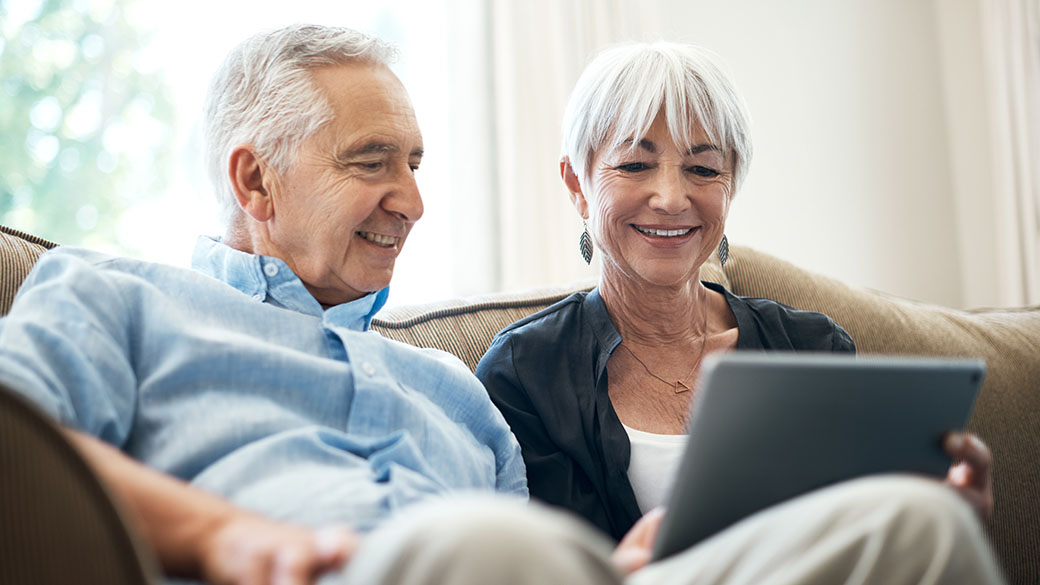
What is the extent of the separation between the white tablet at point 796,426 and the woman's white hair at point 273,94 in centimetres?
70

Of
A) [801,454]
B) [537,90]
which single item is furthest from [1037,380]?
[537,90]

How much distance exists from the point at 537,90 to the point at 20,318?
2062mm

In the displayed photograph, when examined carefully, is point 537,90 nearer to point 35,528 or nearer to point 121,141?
point 121,141

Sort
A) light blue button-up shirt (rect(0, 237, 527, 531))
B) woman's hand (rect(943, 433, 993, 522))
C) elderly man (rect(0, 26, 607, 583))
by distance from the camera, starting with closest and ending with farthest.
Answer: elderly man (rect(0, 26, 607, 583))
light blue button-up shirt (rect(0, 237, 527, 531))
woman's hand (rect(943, 433, 993, 522))

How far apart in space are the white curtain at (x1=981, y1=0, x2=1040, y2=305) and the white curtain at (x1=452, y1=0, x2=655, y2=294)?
156 centimetres

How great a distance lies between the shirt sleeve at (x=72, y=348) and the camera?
0.91m

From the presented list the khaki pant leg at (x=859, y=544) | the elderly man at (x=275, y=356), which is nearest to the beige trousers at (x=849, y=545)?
the khaki pant leg at (x=859, y=544)

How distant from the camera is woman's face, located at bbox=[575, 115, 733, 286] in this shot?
1.57 m

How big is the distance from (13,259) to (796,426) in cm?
101

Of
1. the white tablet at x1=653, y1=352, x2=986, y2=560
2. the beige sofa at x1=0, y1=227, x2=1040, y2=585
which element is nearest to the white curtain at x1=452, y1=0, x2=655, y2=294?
the beige sofa at x1=0, y1=227, x2=1040, y2=585

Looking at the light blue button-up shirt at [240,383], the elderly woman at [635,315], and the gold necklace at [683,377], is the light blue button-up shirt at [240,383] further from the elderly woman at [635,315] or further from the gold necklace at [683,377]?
the gold necklace at [683,377]

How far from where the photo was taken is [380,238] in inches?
51.8

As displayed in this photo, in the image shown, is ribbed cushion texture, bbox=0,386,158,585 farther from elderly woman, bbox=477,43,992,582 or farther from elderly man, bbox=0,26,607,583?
elderly woman, bbox=477,43,992,582

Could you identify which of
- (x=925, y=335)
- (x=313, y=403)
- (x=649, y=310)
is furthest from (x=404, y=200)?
(x=925, y=335)
